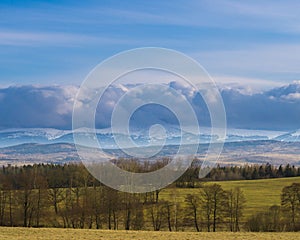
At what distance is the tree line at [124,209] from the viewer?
2707 inches

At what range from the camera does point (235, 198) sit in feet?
247

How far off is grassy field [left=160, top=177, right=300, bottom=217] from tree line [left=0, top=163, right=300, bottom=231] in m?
4.96

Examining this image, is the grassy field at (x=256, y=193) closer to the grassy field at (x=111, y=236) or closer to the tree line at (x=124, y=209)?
the tree line at (x=124, y=209)

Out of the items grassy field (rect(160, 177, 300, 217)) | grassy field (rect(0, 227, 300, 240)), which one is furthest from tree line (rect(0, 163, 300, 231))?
grassy field (rect(0, 227, 300, 240))

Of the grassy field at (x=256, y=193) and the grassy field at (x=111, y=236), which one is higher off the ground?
the grassy field at (x=111, y=236)

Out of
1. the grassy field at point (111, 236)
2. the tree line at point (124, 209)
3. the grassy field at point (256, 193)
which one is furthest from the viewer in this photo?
the grassy field at point (256, 193)

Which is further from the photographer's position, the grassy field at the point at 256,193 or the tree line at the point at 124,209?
the grassy field at the point at 256,193

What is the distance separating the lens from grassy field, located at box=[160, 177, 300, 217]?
83.7 meters

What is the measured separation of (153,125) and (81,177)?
3888 cm

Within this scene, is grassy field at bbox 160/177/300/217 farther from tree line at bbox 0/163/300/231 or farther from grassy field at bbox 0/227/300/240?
grassy field at bbox 0/227/300/240

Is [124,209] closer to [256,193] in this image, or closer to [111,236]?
[111,236]

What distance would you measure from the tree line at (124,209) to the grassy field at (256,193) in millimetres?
4959

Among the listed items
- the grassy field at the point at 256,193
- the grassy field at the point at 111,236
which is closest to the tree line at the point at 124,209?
the grassy field at the point at 256,193

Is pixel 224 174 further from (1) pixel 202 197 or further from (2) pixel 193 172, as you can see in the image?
(1) pixel 202 197
